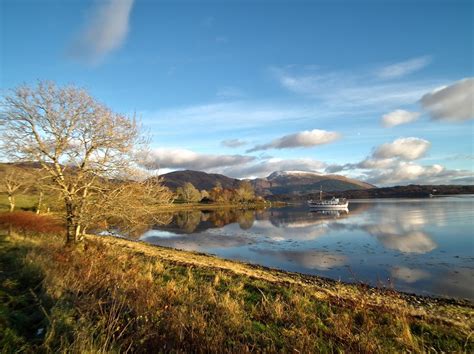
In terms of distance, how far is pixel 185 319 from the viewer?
6.42 m

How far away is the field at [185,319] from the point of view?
18.6 ft

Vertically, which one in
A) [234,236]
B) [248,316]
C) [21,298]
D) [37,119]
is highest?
[37,119]

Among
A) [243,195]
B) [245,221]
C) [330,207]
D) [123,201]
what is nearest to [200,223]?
[245,221]

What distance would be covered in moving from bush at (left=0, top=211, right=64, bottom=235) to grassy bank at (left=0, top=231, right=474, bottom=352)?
12.1 metres

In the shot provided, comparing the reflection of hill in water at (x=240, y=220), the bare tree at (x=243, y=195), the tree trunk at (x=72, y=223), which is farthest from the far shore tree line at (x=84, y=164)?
the bare tree at (x=243, y=195)

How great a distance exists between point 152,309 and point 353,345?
4411mm

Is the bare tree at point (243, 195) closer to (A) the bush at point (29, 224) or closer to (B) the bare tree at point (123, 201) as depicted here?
(A) the bush at point (29, 224)

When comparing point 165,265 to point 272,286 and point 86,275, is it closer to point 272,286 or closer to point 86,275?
point 272,286

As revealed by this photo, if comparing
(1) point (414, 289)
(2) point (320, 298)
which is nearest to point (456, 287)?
(1) point (414, 289)

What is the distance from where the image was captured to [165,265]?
59.9ft

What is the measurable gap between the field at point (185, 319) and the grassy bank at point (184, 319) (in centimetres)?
3

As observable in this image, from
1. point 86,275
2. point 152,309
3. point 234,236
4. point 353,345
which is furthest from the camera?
point 234,236

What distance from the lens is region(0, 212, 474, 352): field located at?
5684 millimetres

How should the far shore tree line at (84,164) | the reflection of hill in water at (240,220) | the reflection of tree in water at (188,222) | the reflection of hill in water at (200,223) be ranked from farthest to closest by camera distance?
1. the reflection of hill in water at (240,220)
2. the reflection of tree in water at (188,222)
3. the reflection of hill in water at (200,223)
4. the far shore tree line at (84,164)
